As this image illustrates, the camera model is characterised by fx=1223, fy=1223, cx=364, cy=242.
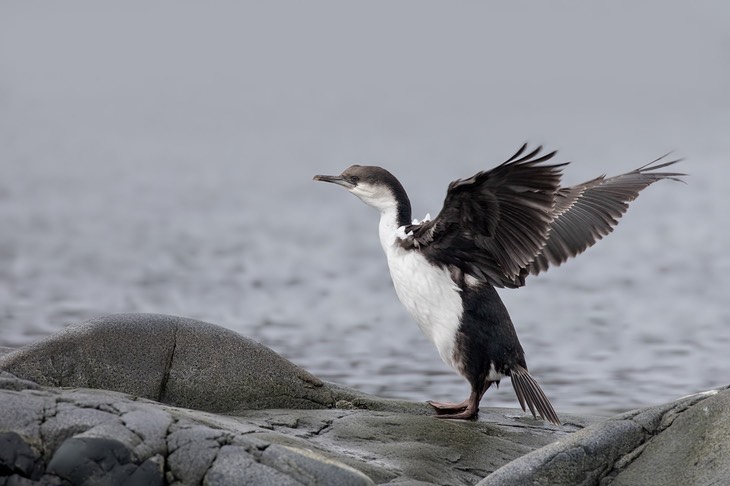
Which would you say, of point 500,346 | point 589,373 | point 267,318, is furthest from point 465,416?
point 267,318

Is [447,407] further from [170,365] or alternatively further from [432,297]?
[170,365]

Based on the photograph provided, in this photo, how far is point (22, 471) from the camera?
3539 mm

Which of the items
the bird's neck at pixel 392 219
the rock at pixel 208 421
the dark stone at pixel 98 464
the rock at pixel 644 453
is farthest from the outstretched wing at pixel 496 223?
the dark stone at pixel 98 464

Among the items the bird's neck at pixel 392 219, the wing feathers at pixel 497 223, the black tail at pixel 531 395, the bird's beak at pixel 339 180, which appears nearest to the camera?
the wing feathers at pixel 497 223

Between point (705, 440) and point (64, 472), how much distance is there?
6.64 ft

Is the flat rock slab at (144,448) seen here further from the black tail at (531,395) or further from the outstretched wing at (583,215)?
the outstretched wing at (583,215)

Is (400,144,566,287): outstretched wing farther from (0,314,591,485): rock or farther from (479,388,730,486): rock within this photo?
(479,388,730,486): rock

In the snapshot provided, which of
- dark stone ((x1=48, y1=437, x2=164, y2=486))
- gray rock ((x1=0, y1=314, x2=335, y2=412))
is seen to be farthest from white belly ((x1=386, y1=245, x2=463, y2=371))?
dark stone ((x1=48, y1=437, x2=164, y2=486))

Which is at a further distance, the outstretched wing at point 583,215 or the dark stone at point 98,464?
the outstretched wing at point 583,215

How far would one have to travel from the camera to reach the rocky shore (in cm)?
359

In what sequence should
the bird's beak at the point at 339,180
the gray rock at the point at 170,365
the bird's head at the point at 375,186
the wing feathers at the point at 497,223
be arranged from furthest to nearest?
the bird's beak at the point at 339,180 → the bird's head at the point at 375,186 → the wing feathers at the point at 497,223 → the gray rock at the point at 170,365

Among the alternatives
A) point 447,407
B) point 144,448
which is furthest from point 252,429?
point 447,407

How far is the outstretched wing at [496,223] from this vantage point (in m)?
5.11

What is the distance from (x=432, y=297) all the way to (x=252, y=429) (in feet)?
5.74
